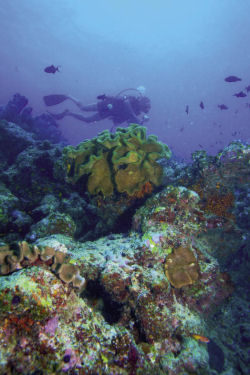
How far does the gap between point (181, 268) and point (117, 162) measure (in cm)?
295

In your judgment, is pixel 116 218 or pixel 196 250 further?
pixel 116 218

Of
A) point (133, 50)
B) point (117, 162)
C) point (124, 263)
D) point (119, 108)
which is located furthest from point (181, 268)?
point (133, 50)

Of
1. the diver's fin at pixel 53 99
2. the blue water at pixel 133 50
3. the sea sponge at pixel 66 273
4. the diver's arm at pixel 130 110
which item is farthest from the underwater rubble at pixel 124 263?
the blue water at pixel 133 50

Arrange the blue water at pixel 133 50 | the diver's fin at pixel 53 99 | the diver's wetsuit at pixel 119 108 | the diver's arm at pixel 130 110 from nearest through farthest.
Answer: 1. the diver's arm at pixel 130 110
2. the diver's wetsuit at pixel 119 108
3. the diver's fin at pixel 53 99
4. the blue water at pixel 133 50

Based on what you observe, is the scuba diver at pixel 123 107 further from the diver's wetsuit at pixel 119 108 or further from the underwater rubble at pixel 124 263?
the underwater rubble at pixel 124 263

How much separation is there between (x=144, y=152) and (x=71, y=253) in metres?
3.59

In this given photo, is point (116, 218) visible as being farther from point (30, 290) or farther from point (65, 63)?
point (65, 63)

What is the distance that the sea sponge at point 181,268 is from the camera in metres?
3.74

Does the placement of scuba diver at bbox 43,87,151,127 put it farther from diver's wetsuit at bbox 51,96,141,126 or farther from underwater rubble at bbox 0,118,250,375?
underwater rubble at bbox 0,118,250,375

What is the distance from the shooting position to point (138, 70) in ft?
346

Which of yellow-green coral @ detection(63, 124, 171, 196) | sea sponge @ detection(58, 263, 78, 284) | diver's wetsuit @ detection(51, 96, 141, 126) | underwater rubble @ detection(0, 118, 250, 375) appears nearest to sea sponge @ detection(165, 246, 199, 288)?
underwater rubble @ detection(0, 118, 250, 375)

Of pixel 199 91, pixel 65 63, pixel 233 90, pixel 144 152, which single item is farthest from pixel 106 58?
pixel 144 152

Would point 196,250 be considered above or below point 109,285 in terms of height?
above

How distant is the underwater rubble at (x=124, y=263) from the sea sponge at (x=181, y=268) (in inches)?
0.8
